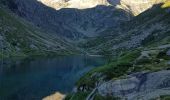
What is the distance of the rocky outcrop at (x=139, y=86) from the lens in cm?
4453

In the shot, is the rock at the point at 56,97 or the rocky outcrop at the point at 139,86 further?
the rock at the point at 56,97

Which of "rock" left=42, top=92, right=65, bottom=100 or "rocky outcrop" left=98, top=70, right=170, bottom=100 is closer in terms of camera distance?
"rocky outcrop" left=98, top=70, right=170, bottom=100

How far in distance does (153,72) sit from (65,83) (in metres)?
90.6

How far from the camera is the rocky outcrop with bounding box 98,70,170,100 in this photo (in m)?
44.5

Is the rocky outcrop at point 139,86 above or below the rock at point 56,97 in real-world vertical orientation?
above

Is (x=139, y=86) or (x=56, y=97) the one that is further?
(x=56, y=97)

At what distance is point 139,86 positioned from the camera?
156 ft

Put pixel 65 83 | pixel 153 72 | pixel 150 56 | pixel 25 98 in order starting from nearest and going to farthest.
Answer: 1. pixel 153 72
2. pixel 150 56
3. pixel 25 98
4. pixel 65 83

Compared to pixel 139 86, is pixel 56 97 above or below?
below

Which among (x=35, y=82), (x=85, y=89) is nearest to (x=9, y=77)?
(x=35, y=82)

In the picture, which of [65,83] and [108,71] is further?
[65,83]

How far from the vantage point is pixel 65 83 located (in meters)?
138

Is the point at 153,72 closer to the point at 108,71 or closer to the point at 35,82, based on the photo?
the point at 108,71

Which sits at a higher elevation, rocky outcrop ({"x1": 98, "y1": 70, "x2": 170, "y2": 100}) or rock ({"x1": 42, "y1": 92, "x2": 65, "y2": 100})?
rocky outcrop ({"x1": 98, "y1": 70, "x2": 170, "y2": 100})
